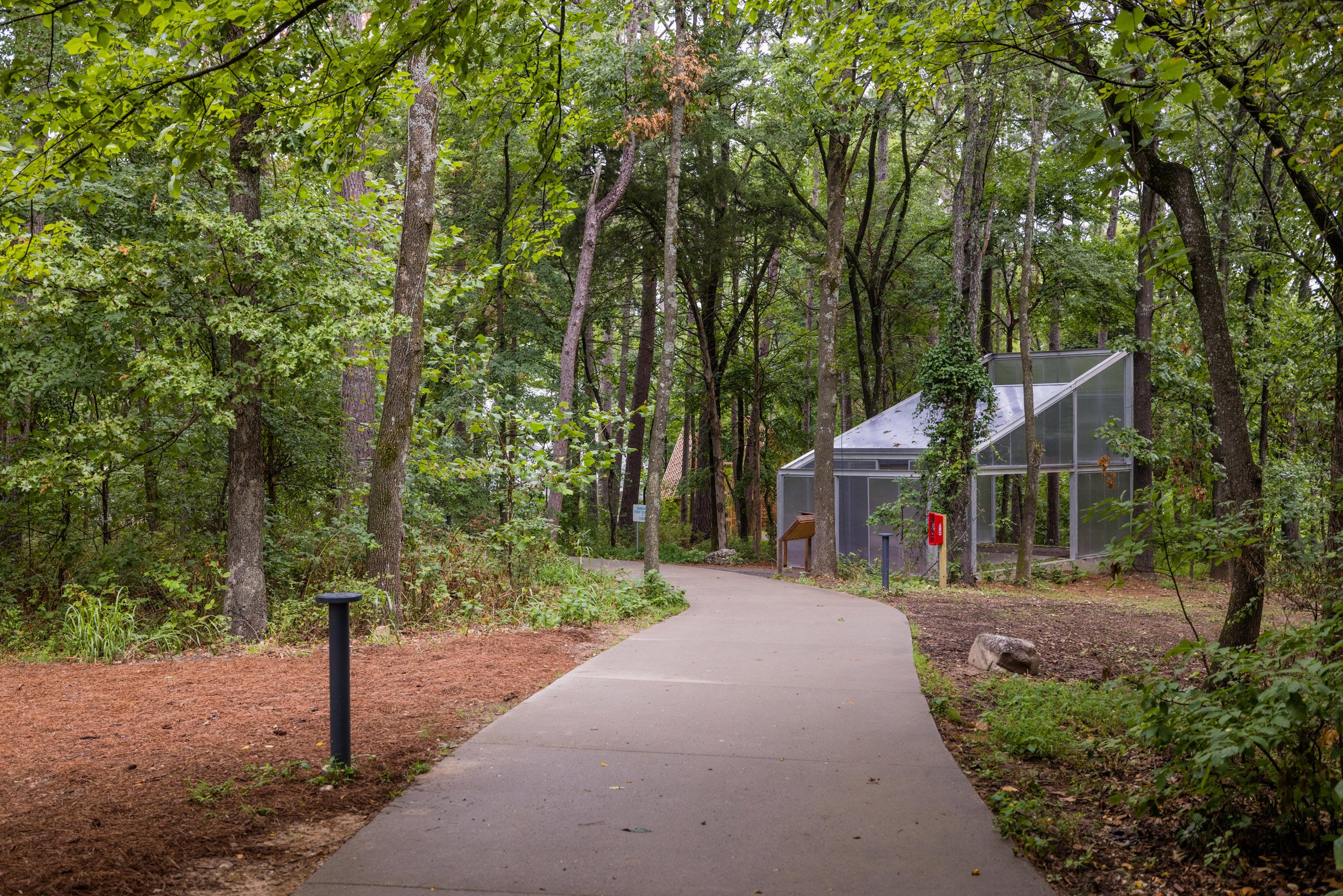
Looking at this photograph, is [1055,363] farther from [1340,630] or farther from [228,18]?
[228,18]

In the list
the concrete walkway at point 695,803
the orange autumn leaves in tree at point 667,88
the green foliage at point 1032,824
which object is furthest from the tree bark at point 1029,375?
the green foliage at point 1032,824

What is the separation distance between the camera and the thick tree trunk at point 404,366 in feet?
30.2

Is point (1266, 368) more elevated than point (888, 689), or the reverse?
point (1266, 368)

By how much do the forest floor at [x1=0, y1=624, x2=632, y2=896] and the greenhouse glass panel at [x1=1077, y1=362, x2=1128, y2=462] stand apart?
1672cm

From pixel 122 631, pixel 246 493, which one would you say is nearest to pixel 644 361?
pixel 246 493

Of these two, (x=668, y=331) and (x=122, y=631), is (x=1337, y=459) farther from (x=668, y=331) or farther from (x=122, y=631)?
(x=122, y=631)

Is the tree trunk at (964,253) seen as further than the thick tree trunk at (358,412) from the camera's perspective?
Yes

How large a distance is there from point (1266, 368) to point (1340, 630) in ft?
45.5

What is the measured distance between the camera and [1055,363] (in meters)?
22.6

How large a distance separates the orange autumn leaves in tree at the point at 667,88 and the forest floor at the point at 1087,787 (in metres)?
8.40

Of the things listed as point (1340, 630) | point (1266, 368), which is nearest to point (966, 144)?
point (1266, 368)

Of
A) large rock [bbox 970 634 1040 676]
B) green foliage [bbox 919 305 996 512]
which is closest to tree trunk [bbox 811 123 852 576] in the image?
green foliage [bbox 919 305 996 512]

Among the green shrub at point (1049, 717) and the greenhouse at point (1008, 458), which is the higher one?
the greenhouse at point (1008, 458)

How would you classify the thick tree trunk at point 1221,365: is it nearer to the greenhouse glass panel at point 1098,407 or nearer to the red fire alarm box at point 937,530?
the red fire alarm box at point 937,530
